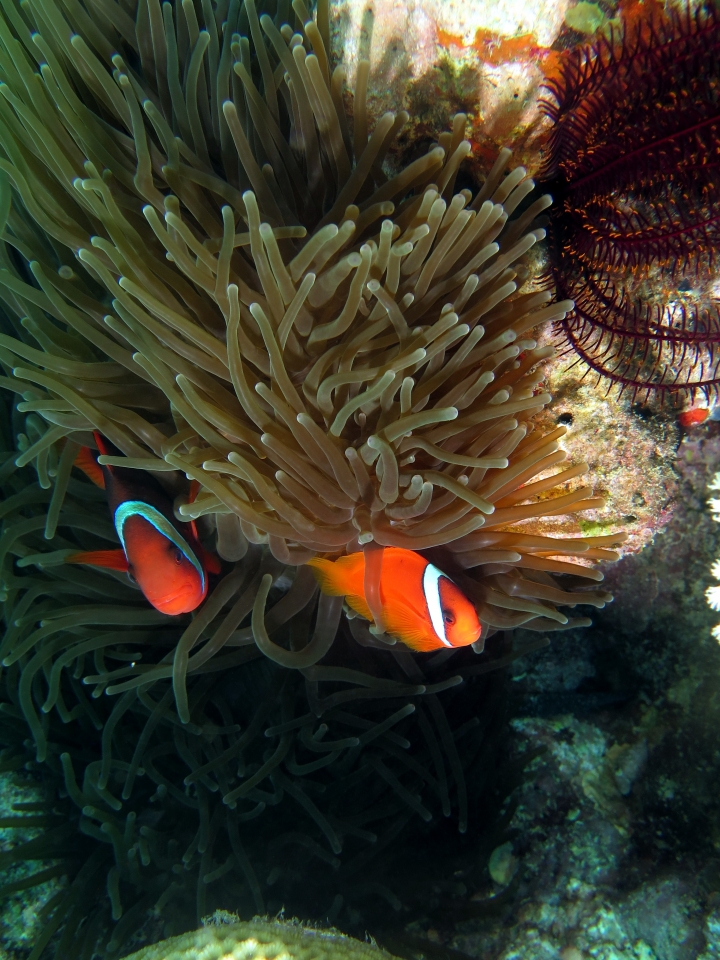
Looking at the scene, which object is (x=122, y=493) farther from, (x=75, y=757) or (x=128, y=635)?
(x=75, y=757)

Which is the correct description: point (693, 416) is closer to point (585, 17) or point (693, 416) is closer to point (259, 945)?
point (585, 17)

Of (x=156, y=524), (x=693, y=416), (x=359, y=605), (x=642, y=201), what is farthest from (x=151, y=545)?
(x=693, y=416)

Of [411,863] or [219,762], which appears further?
[411,863]

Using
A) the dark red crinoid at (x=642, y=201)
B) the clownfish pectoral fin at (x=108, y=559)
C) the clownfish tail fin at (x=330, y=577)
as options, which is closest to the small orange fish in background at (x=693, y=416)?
the dark red crinoid at (x=642, y=201)

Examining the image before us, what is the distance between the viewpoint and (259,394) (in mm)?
1615

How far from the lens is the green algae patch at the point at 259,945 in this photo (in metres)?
1.67

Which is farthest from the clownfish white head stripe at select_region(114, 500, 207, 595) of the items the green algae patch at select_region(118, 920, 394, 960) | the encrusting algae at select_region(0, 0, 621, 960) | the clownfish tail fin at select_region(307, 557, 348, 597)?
the green algae patch at select_region(118, 920, 394, 960)

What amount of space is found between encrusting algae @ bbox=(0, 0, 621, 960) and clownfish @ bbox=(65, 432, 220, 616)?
12cm

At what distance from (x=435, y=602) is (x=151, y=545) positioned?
85 centimetres

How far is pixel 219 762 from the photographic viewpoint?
2158 mm

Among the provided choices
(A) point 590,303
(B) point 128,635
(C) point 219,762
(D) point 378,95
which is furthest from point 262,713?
(D) point 378,95

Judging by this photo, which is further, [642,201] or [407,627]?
[407,627]

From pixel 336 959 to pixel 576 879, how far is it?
2.99 feet

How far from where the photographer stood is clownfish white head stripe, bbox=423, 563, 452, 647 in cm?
165
